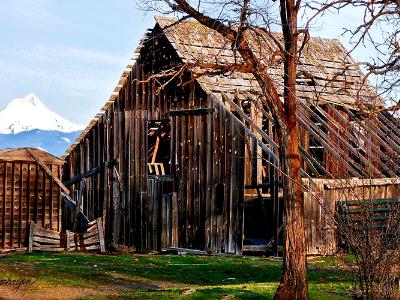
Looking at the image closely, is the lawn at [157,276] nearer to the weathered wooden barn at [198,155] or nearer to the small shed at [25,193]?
the small shed at [25,193]

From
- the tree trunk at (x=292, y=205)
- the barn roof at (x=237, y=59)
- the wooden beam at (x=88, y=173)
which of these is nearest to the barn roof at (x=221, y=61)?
the barn roof at (x=237, y=59)

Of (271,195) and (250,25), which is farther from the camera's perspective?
(271,195)

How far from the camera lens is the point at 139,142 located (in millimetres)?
34969

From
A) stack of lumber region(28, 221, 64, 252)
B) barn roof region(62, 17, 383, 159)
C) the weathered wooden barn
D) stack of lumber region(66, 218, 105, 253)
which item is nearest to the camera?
stack of lumber region(28, 221, 64, 252)

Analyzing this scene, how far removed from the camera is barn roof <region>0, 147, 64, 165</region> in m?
30.1

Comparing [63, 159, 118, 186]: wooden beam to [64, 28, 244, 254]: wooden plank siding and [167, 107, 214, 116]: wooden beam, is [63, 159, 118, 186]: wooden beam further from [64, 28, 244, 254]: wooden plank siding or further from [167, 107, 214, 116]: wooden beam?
[167, 107, 214, 116]: wooden beam

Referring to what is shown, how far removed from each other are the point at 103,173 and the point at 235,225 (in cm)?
735

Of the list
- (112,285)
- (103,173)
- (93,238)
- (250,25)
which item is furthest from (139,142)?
(250,25)

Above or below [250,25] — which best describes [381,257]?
below

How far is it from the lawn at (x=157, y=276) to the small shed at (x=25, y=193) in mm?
1758

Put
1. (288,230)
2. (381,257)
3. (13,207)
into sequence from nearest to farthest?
(381,257) < (288,230) < (13,207)

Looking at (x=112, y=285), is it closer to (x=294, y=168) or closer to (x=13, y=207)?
(x=294, y=168)

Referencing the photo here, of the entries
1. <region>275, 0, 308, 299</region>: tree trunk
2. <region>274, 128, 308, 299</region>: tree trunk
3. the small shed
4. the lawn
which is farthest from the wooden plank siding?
<region>274, 128, 308, 299</region>: tree trunk

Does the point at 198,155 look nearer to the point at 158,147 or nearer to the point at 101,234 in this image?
the point at 158,147
